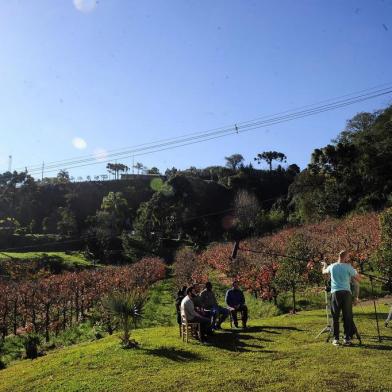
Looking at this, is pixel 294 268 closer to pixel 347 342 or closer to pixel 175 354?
pixel 347 342

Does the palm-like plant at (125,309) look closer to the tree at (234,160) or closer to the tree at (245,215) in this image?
the tree at (245,215)

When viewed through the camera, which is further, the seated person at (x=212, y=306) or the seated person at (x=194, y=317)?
the seated person at (x=212, y=306)

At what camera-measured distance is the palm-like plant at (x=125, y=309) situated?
11.1 m

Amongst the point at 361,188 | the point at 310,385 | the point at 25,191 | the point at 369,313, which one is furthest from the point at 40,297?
the point at 25,191

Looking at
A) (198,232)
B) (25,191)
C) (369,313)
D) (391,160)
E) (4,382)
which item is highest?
(25,191)

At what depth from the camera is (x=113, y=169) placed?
108 m

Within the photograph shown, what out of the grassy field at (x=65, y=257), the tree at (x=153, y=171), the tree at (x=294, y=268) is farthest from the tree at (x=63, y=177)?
the tree at (x=294, y=268)

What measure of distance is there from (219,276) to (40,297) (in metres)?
12.5

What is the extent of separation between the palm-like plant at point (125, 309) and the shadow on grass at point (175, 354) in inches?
33.4

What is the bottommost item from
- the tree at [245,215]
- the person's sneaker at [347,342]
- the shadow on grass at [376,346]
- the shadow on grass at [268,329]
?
the shadow on grass at [376,346]

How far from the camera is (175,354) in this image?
991cm

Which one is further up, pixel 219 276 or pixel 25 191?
pixel 25 191

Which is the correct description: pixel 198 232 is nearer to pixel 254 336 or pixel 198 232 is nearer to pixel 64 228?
pixel 64 228

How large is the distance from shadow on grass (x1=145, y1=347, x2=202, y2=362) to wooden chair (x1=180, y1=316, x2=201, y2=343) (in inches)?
31.2
